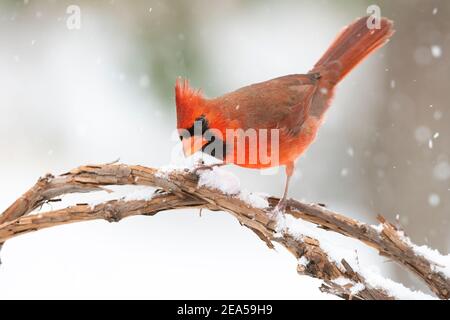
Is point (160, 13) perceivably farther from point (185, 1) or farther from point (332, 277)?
point (332, 277)

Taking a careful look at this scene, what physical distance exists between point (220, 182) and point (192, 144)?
0.14 metres

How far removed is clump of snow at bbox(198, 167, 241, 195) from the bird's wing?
24 cm

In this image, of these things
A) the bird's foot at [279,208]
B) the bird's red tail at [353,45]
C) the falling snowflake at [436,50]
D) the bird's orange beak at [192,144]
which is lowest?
the bird's foot at [279,208]

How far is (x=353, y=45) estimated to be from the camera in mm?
2045

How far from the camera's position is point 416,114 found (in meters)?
3.19

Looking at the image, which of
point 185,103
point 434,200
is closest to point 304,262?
point 185,103

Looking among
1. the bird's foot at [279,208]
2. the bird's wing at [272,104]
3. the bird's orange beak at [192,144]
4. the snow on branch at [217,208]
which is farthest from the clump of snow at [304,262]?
the bird's wing at [272,104]

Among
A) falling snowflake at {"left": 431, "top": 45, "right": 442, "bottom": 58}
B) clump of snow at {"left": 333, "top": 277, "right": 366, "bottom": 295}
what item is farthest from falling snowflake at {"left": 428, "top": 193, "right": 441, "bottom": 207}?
clump of snow at {"left": 333, "top": 277, "right": 366, "bottom": 295}

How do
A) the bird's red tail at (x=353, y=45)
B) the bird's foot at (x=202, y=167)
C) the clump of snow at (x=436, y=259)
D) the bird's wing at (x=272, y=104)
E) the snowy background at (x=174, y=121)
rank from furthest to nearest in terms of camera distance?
the snowy background at (x=174, y=121)
the bird's red tail at (x=353, y=45)
the bird's wing at (x=272, y=104)
the bird's foot at (x=202, y=167)
the clump of snow at (x=436, y=259)

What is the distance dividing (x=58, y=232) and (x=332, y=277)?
7.36ft

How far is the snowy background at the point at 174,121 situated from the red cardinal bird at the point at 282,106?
87 cm

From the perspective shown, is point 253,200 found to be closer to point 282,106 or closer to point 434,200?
point 282,106

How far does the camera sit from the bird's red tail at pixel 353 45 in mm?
2027

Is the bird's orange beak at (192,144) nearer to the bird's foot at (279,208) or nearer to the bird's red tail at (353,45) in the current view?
the bird's foot at (279,208)
